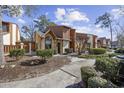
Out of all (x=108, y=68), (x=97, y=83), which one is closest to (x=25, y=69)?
(x=108, y=68)

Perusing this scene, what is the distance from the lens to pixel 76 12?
7.45 m

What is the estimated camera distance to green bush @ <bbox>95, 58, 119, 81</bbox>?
5484mm

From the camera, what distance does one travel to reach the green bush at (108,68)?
5.48 meters

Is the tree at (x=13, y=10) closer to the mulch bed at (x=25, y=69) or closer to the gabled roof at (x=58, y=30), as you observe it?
the mulch bed at (x=25, y=69)

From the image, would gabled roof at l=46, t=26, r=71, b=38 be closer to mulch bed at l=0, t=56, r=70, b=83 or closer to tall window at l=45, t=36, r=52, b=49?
tall window at l=45, t=36, r=52, b=49

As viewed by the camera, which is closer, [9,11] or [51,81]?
[51,81]

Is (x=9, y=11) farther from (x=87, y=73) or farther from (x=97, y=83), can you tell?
(x=97, y=83)

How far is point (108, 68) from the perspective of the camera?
217 inches

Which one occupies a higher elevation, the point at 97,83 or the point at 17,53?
the point at 17,53

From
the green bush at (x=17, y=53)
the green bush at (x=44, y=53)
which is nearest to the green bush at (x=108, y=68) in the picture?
the green bush at (x=44, y=53)

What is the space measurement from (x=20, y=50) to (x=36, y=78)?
3.42m

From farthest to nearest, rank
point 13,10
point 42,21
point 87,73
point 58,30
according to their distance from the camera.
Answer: point 42,21
point 58,30
point 13,10
point 87,73
